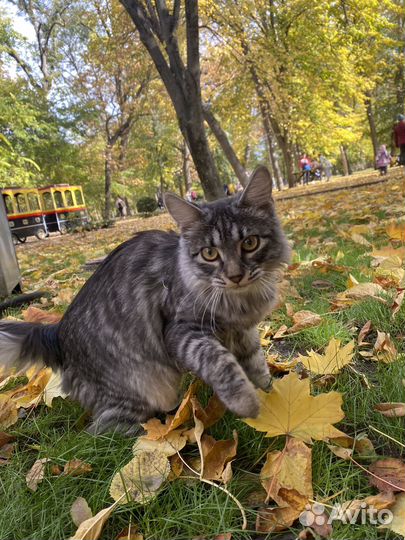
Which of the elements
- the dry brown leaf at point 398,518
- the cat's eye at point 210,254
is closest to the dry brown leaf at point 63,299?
the cat's eye at point 210,254

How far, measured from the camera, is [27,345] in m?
2.08

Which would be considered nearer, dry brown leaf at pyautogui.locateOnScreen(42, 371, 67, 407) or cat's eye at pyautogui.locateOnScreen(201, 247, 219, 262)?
cat's eye at pyautogui.locateOnScreen(201, 247, 219, 262)

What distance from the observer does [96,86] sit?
21.8 meters

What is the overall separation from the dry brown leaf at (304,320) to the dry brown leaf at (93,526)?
163cm

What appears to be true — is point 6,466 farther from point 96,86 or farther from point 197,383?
point 96,86

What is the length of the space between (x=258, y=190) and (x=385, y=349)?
3.45 ft

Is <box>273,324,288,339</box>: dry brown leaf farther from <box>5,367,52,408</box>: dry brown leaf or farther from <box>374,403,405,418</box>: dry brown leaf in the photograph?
<box>5,367,52,408</box>: dry brown leaf

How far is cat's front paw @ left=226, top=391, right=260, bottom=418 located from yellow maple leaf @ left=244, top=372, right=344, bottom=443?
0.08 ft

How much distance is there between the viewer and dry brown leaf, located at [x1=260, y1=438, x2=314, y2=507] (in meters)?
1.24

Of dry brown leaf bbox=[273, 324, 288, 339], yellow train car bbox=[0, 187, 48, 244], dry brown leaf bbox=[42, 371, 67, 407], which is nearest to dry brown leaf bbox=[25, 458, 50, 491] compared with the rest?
dry brown leaf bbox=[42, 371, 67, 407]

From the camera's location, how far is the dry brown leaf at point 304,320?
2.53 meters

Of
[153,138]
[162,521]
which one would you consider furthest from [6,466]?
[153,138]

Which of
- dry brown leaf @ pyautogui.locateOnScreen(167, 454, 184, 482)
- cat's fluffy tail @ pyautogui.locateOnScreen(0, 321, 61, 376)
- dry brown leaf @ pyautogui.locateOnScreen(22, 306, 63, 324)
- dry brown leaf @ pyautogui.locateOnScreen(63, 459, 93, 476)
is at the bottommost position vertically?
dry brown leaf @ pyautogui.locateOnScreen(167, 454, 184, 482)

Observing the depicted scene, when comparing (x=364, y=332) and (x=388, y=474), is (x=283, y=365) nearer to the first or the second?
(x=364, y=332)
